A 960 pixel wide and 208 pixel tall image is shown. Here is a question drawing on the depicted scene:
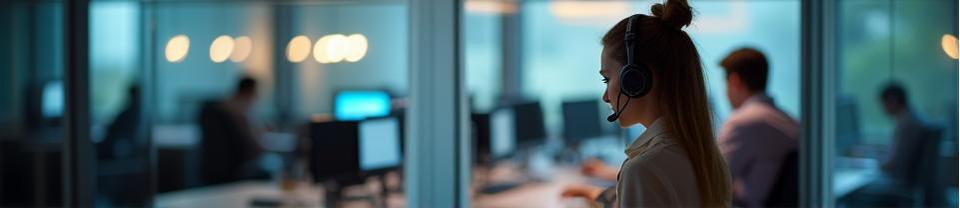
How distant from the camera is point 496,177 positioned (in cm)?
642

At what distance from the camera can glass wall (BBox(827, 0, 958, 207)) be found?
614 cm

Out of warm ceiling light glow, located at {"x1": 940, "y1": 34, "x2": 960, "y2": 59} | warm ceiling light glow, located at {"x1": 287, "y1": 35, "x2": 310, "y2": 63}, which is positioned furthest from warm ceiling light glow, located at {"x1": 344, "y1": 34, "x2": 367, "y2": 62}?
warm ceiling light glow, located at {"x1": 940, "y1": 34, "x2": 960, "y2": 59}

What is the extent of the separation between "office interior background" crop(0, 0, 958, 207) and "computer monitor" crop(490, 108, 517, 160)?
17mm

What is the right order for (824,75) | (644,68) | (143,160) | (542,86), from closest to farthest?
(644,68) → (824,75) → (143,160) → (542,86)

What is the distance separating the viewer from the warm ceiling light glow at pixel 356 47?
9.87 meters

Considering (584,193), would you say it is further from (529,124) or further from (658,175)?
(529,124)

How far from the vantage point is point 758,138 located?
12.5ft

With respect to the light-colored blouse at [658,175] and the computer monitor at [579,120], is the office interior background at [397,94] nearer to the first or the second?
the computer monitor at [579,120]

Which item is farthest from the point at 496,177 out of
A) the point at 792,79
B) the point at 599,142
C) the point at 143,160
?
the point at 143,160

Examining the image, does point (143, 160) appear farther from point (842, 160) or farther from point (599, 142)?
point (842, 160)

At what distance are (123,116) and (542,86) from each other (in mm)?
3643

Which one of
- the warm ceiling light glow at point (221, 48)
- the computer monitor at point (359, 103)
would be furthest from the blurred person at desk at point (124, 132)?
the warm ceiling light glow at point (221, 48)

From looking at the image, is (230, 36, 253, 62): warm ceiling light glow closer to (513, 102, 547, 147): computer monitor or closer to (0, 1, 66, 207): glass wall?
(0, 1, 66, 207): glass wall

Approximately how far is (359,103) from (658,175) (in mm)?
5290
